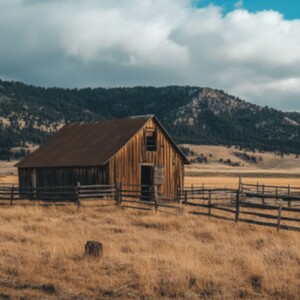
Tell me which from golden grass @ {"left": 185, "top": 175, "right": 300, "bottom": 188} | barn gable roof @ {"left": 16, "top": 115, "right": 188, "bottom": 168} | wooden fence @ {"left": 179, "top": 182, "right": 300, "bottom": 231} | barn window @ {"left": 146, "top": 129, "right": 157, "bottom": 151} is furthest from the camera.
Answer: golden grass @ {"left": 185, "top": 175, "right": 300, "bottom": 188}

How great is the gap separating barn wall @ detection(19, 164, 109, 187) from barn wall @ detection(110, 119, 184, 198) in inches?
31.0

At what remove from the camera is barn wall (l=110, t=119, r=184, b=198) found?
30328 millimetres

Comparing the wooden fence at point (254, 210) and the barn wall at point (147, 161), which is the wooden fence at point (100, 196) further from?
the wooden fence at point (254, 210)

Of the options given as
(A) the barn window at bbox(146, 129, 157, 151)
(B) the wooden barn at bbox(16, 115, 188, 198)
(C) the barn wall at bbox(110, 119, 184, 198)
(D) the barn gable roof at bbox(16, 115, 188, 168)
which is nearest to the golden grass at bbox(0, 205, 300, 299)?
(C) the barn wall at bbox(110, 119, 184, 198)

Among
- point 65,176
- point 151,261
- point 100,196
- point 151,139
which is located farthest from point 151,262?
point 151,139

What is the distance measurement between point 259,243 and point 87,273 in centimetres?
615

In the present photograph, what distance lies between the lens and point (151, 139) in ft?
108

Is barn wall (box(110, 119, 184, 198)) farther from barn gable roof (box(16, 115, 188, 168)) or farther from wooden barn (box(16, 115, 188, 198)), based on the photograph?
barn gable roof (box(16, 115, 188, 168))

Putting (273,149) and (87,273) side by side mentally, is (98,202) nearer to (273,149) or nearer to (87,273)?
(87,273)

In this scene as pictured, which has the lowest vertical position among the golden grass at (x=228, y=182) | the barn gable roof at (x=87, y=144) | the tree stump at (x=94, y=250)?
the golden grass at (x=228, y=182)

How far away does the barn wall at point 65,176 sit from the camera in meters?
30.1

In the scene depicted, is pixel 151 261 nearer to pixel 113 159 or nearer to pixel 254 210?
pixel 254 210

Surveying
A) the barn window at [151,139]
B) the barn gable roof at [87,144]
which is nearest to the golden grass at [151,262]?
the barn gable roof at [87,144]

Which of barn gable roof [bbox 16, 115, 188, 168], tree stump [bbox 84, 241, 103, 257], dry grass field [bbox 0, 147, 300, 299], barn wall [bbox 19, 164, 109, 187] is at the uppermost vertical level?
barn gable roof [bbox 16, 115, 188, 168]
